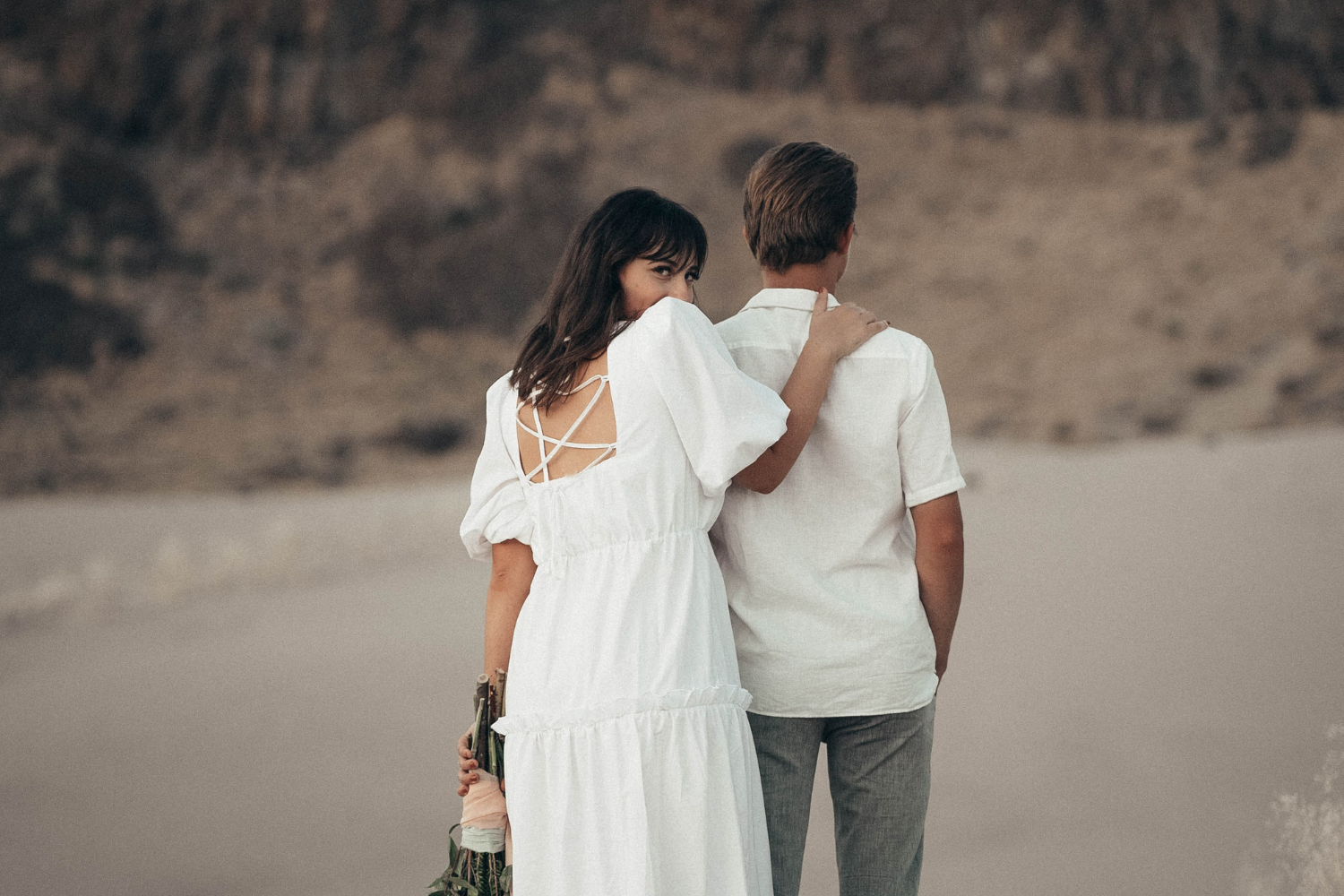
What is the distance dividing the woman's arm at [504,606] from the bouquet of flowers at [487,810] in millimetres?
16

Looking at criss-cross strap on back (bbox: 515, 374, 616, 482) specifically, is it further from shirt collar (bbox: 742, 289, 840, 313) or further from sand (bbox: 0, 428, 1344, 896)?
sand (bbox: 0, 428, 1344, 896)

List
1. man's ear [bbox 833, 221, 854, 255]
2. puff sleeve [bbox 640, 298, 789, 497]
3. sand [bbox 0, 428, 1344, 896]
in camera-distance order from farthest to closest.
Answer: sand [bbox 0, 428, 1344, 896]
man's ear [bbox 833, 221, 854, 255]
puff sleeve [bbox 640, 298, 789, 497]

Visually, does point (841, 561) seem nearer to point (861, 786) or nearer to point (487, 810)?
point (861, 786)

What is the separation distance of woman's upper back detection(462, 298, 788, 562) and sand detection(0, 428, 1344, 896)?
2.26 meters

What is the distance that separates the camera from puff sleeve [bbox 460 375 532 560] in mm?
1994

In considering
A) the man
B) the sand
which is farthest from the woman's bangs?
the sand

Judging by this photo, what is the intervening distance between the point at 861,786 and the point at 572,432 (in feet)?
2.36

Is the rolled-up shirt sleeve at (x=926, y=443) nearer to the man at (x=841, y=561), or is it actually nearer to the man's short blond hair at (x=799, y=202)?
the man at (x=841, y=561)

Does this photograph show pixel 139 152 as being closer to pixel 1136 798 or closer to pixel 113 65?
pixel 113 65

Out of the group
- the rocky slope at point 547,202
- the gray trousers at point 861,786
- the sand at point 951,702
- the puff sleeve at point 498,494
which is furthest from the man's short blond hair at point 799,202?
the rocky slope at point 547,202

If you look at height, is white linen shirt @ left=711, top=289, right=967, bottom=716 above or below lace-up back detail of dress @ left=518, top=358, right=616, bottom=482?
below

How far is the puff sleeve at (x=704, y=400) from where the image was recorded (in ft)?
5.92

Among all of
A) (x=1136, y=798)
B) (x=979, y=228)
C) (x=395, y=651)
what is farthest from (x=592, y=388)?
(x=979, y=228)

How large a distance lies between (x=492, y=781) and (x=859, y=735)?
1.90 ft
